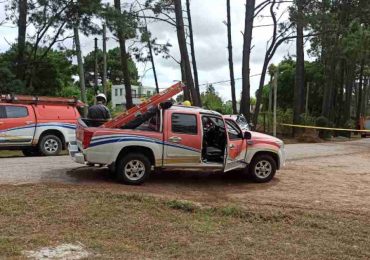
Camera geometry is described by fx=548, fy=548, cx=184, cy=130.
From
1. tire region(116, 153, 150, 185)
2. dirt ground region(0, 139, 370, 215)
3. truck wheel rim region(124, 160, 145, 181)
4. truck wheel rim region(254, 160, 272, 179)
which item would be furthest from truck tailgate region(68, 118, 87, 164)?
truck wheel rim region(254, 160, 272, 179)

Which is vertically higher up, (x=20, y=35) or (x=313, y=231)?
(x=20, y=35)

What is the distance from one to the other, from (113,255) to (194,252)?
0.97 meters

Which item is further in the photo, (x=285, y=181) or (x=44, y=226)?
(x=285, y=181)

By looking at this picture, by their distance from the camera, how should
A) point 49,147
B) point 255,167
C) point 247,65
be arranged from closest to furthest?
point 255,167
point 49,147
point 247,65

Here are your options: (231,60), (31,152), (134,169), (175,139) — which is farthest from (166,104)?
(231,60)

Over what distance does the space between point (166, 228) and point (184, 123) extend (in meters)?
4.20

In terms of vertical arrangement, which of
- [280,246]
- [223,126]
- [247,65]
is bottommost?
[280,246]

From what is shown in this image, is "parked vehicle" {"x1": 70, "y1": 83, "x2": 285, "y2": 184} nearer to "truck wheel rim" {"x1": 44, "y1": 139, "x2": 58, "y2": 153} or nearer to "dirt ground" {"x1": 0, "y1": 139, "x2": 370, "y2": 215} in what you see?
"dirt ground" {"x1": 0, "y1": 139, "x2": 370, "y2": 215}

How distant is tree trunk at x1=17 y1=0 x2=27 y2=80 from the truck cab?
18.8 metres

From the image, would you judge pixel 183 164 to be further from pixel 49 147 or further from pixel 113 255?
pixel 49 147

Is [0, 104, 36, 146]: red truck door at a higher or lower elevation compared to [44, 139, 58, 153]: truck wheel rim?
higher

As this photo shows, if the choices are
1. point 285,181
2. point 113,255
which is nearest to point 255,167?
point 285,181

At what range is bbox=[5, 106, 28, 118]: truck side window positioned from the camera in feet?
56.9

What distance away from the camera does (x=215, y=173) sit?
44.1 ft
